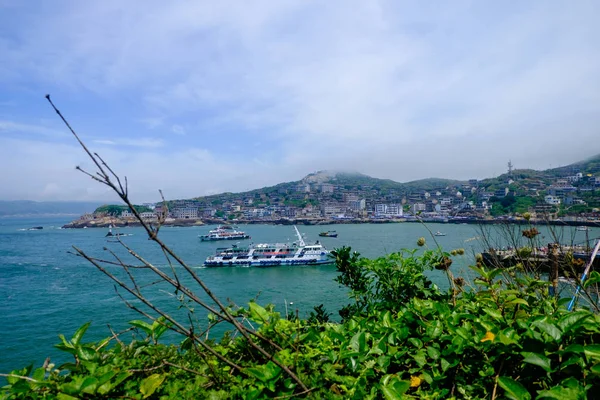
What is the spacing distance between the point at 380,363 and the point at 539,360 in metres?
0.46

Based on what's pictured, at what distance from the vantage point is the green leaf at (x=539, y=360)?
89 cm

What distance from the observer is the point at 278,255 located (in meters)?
28.9

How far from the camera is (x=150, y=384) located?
3.57 feet

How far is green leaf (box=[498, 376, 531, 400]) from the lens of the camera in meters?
0.87

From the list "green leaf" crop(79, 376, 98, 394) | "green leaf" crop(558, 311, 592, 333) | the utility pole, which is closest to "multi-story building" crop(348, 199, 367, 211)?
the utility pole

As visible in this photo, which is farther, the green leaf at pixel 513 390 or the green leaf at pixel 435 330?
the green leaf at pixel 435 330

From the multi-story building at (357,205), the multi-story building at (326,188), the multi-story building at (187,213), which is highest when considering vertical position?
the multi-story building at (326,188)

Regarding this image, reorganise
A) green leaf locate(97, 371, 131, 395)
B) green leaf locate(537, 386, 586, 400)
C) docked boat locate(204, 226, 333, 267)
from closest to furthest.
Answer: green leaf locate(537, 386, 586, 400) → green leaf locate(97, 371, 131, 395) → docked boat locate(204, 226, 333, 267)

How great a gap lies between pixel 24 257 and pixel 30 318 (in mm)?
23083

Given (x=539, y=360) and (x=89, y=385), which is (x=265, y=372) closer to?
(x=89, y=385)

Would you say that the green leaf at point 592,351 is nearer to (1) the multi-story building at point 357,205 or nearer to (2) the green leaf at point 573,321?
(2) the green leaf at point 573,321

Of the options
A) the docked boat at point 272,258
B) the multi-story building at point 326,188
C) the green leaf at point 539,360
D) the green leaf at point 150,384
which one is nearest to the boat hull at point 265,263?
the docked boat at point 272,258

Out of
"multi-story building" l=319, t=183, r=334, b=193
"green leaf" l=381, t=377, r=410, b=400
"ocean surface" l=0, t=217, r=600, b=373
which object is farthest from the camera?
"multi-story building" l=319, t=183, r=334, b=193

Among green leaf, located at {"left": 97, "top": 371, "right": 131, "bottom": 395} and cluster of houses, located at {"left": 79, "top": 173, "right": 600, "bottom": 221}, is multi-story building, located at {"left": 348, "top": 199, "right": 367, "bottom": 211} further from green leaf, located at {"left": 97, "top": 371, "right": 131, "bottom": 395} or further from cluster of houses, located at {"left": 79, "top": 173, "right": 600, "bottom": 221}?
green leaf, located at {"left": 97, "top": 371, "right": 131, "bottom": 395}
